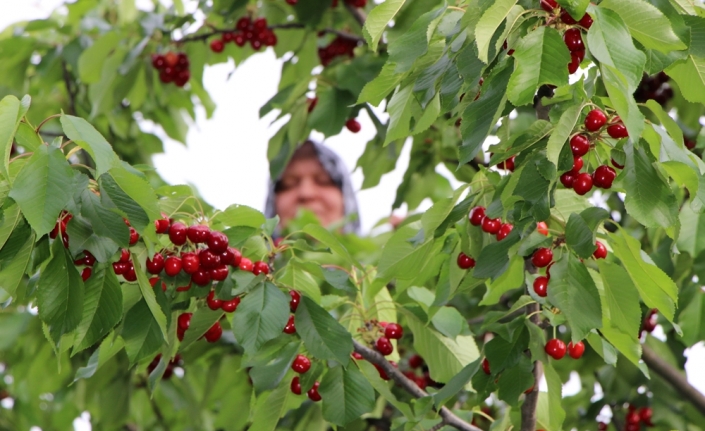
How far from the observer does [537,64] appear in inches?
56.3

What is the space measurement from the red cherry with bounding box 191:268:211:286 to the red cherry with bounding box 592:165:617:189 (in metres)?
0.86

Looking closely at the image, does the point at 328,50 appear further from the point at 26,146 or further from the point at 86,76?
the point at 26,146

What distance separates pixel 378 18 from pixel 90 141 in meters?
0.58

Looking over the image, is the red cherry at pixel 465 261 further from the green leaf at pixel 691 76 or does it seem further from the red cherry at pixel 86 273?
the red cherry at pixel 86 273

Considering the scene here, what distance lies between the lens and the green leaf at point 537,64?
1.43 m

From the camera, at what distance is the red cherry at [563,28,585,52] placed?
157cm

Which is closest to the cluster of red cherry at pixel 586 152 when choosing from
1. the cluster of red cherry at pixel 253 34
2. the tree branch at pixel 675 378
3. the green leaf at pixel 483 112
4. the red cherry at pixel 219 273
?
the green leaf at pixel 483 112

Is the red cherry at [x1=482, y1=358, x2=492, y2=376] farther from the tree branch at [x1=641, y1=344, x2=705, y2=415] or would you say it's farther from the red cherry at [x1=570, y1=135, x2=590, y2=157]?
the tree branch at [x1=641, y1=344, x2=705, y2=415]

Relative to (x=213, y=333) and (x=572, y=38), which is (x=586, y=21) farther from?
(x=213, y=333)

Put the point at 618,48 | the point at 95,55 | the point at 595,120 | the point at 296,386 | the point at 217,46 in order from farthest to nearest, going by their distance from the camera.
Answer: the point at 217,46 → the point at 95,55 → the point at 296,386 → the point at 595,120 → the point at 618,48

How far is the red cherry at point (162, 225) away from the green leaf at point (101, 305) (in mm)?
168

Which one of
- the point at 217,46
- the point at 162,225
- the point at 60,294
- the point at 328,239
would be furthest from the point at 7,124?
the point at 217,46

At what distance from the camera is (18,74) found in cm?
400

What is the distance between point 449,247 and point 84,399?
6.96ft
